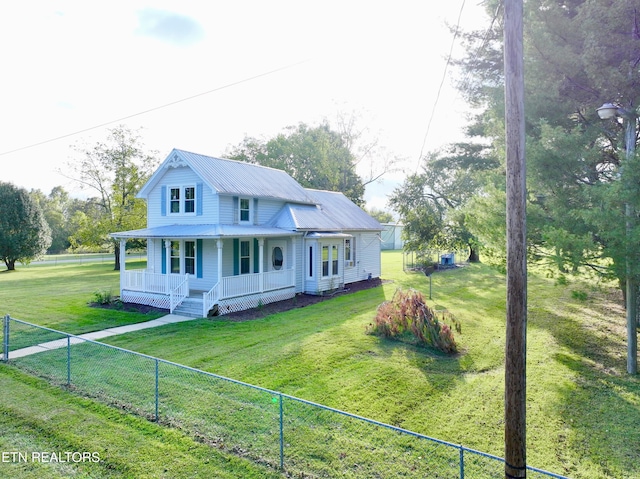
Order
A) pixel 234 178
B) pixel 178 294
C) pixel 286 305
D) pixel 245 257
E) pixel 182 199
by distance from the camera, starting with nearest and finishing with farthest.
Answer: pixel 178 294 → pixel 286 305 → pixel 182 199 → pixel 245 257 → pixel 234 178

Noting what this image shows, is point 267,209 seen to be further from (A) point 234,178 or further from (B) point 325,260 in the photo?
(B) point 325,260

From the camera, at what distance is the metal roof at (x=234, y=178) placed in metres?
17.7

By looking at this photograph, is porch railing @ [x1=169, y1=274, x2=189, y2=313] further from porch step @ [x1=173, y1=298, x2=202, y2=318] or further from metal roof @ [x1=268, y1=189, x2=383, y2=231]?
metal roof @ [x1=268, y1=189, x2=383, y2=231]

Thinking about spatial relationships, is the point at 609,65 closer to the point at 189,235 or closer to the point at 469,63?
the point at 469,63

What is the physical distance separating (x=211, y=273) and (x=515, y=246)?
15245 millimetres

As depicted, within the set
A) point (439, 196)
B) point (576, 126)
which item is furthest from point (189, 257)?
point (439, 196)

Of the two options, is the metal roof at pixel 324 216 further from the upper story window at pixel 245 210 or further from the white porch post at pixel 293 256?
the upper story window at pixel 245 210

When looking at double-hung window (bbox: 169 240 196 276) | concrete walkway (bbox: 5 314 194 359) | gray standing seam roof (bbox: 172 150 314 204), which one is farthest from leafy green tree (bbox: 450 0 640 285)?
double-hung window (bbox: 169 240 196 276)

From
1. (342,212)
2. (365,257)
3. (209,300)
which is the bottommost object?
(209,300)

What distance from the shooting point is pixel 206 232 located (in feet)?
52.2

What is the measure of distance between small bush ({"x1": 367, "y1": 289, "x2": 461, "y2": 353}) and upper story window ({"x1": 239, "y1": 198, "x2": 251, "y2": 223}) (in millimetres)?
8534

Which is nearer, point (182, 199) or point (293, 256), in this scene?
point (182, 199)

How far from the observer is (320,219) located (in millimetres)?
21906

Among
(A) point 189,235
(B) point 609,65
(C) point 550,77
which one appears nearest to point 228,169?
(A) point 189,235
